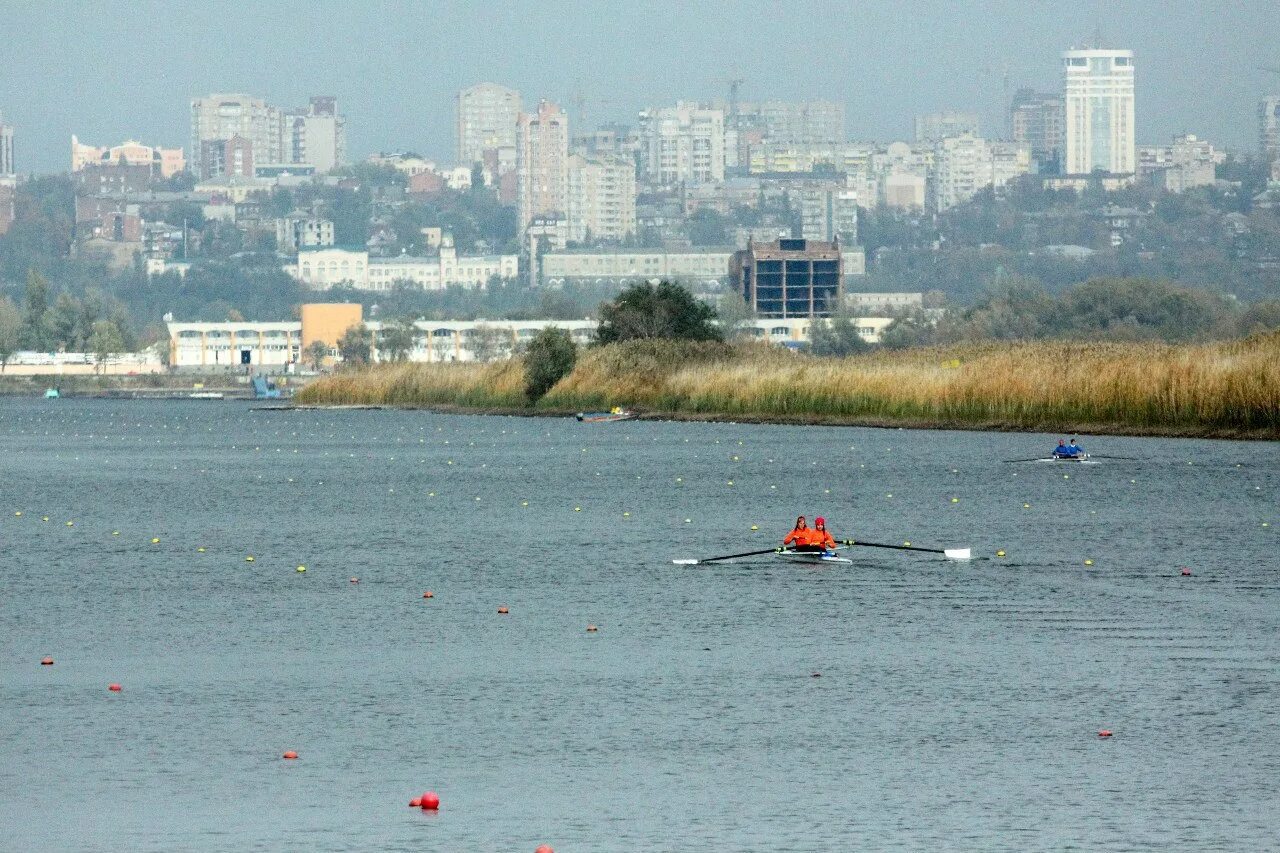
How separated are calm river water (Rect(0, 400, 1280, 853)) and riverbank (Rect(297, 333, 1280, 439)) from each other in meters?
16.9

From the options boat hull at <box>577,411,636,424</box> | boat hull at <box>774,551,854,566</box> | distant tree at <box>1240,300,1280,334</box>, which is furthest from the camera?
distant tree at <box>1240,300,1280,334</box>

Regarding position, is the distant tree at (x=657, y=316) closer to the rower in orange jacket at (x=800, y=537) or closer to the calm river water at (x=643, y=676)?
the calm river water at (x=643, y=676)

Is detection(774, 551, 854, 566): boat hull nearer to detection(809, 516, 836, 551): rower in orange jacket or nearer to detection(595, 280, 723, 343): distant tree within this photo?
detection(809, 516, 836, 551): rower in orange jacket

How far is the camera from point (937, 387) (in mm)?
77688

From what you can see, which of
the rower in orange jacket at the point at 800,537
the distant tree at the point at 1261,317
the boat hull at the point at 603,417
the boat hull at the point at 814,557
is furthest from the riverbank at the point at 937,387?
the distant tree at the point at 1261,317

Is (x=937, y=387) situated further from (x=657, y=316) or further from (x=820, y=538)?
(x=820, y=538)

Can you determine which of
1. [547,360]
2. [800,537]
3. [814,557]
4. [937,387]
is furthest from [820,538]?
[547,360]

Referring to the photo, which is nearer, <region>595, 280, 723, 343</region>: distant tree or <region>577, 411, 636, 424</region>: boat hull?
<region>577, 411, 636, 424</region>: boat hull

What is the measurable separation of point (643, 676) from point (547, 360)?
8504 centimetres

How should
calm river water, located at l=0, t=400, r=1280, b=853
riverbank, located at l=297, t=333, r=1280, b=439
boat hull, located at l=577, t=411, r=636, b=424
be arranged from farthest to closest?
boat hull, located at l=577, t=411, r=636, b=424, riverbank, located at l=297, t=333, r=1280, b=439, calm river water, located at l=0, t=400, r=1280, b=853

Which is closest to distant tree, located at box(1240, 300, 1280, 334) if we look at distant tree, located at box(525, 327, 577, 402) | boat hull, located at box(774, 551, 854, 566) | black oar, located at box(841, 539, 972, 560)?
distant tree, located at box(525, 327, 577, 402)

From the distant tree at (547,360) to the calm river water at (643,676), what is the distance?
58718 mm

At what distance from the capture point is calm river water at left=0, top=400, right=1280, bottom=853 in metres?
17.1

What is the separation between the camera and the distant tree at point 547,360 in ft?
352
